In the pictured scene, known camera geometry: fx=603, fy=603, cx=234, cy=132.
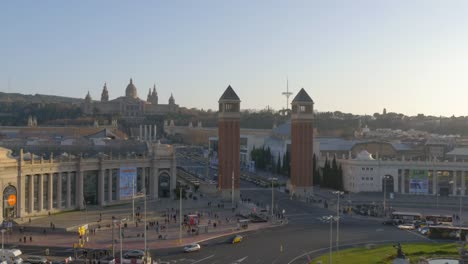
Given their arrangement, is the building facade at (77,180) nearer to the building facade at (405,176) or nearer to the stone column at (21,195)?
the stone column at (21,195)

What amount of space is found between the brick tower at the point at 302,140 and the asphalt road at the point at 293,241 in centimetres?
1874

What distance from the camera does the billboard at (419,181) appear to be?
318ft

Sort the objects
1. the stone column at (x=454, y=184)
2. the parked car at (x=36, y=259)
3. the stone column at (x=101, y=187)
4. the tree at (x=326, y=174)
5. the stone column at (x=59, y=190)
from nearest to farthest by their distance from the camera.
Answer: the parked car at (x=36, y=259) < the stone column at (x=59, y=190) < the stone column at (x=101, y=187) < the stone column at (x=454, y=184) < the tree at (x=326, y=174)

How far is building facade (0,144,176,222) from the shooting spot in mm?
66438

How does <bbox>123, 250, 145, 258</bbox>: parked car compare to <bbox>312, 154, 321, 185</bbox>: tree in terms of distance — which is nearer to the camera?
<bbox>123, 250, 145, 258</bbox>: parked car

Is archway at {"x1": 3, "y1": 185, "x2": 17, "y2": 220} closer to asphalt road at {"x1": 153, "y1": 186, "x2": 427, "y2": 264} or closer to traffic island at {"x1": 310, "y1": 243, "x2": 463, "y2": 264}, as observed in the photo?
asphalt road at {"x1": 153, "y1": 186, "x2": 427, "y2": 264}

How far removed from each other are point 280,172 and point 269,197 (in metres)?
32.5

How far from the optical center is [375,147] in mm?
118625

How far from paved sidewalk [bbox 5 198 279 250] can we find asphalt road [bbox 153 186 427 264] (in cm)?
319

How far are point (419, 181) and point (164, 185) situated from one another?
41390 millimetres

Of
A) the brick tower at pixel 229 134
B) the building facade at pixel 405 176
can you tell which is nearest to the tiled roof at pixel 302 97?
the brick tower at pixel 229 134

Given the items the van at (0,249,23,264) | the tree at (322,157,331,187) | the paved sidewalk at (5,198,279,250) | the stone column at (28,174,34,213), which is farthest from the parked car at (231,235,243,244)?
the tree at (322,157,331,187)

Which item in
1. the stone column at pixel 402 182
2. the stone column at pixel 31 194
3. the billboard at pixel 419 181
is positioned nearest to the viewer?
the stone column at pixel 31 194

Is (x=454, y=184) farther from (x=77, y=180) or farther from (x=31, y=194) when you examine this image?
(x=31, y=194)
